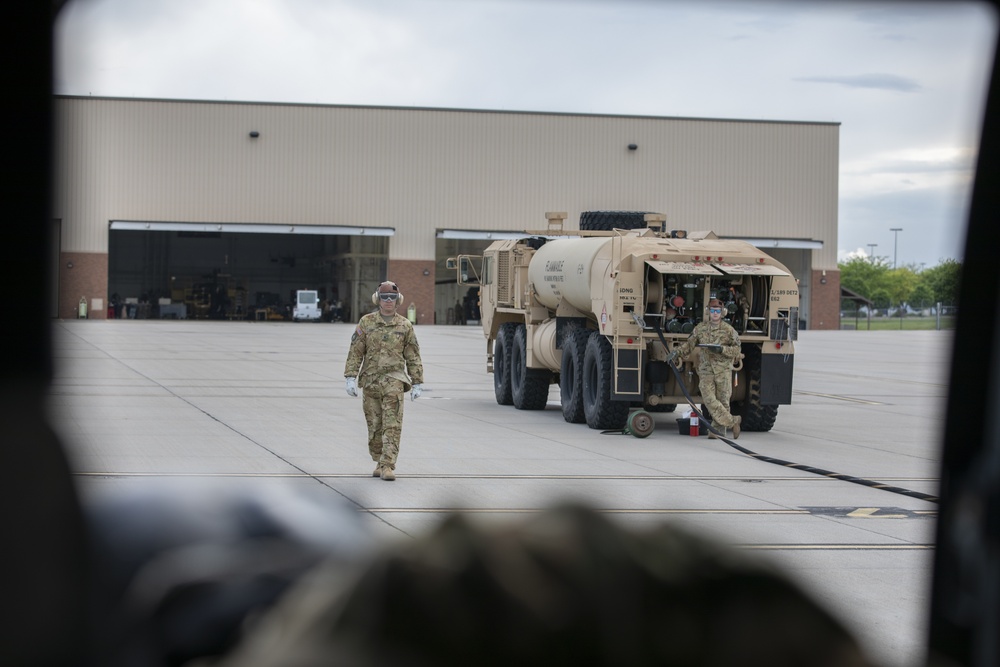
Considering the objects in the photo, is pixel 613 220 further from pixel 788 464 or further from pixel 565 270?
pixel 788 464

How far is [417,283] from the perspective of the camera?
198 ft

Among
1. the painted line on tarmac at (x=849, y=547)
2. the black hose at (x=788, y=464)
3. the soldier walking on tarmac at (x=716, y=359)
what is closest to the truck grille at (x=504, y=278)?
the black hose at (x=788, y=464)

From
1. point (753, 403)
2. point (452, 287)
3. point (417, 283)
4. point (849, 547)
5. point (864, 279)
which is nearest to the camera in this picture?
point (849, 547)

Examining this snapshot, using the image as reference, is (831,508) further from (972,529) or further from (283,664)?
(283,664)

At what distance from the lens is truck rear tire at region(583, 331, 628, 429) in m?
17.0

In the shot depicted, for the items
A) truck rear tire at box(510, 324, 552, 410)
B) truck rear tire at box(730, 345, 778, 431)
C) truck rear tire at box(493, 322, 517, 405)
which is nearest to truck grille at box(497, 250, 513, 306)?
truck rear tire at box(493, 322, 517, 405)

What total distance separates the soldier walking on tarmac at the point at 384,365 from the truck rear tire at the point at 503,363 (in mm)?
9012

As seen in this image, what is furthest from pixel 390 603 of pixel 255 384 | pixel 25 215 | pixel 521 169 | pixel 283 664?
pixel 521 169

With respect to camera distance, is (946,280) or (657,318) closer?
(946,280)

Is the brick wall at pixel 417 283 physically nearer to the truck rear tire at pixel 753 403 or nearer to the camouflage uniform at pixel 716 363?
the truck rear tire at pixel 753 403

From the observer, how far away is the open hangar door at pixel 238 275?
6506 centimetres

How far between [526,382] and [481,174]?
30.2 metres

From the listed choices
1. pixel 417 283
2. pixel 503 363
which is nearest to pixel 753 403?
pixel 503 363

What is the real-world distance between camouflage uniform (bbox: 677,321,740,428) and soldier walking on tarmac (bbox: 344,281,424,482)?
17.0 feet
